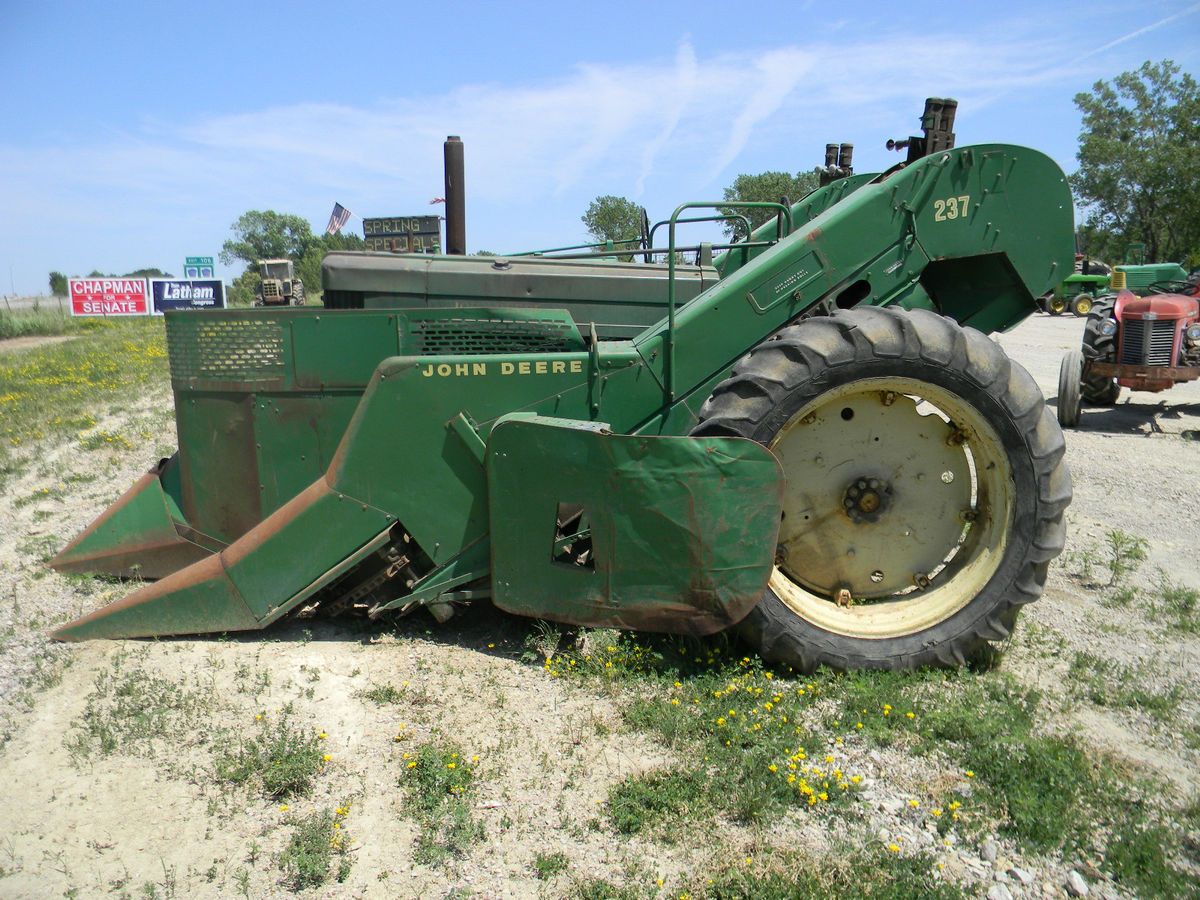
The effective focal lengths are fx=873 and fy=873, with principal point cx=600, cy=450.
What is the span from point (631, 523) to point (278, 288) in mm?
15433

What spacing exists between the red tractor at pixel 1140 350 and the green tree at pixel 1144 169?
105 feet

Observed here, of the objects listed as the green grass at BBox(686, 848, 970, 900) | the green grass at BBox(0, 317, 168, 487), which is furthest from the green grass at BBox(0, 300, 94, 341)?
the green grass at BBox(686, 848, 970, 900)

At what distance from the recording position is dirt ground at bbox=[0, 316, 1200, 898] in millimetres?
2865

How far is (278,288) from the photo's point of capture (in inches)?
683

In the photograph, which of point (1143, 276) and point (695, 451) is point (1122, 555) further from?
point (1143, 276)

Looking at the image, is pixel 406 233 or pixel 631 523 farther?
pixel 406 233

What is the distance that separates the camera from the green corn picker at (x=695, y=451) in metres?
3.84

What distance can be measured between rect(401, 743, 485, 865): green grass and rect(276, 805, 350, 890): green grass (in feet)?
0.79

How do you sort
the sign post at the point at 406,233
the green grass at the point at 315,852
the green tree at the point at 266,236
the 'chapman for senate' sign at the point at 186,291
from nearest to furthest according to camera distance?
the green grass at the point at 315,852 < the sign post at the point at 406,233 < the 'chapman for senate' sign at the point at 186,291 < the green tree at the point at 266,236

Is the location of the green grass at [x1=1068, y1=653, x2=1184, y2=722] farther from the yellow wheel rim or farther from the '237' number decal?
the '237' number decal

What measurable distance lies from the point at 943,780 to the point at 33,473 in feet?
28.5

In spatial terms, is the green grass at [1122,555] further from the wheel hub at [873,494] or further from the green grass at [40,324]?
the green grass at [40,324]

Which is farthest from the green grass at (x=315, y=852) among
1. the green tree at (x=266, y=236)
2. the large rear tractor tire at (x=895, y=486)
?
the green tree at (x=266, y=236)

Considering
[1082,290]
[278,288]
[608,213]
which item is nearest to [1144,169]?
[1082,290]
